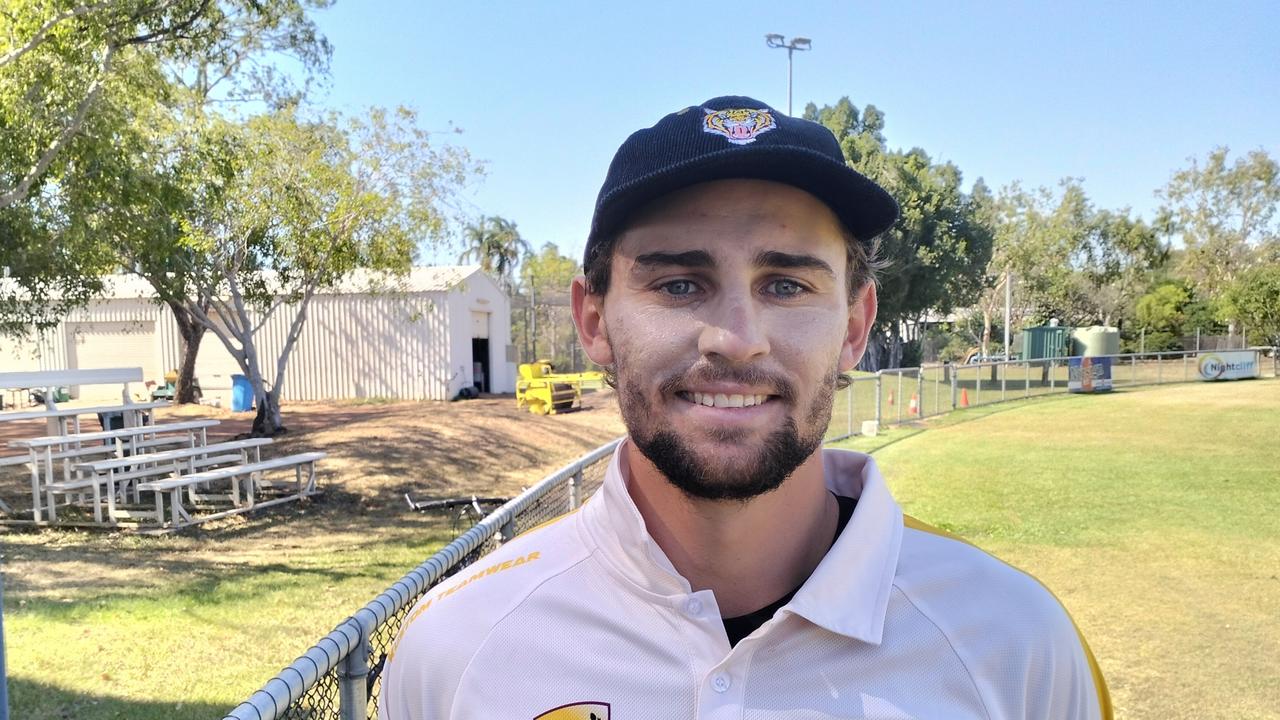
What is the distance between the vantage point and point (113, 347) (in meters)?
29.6

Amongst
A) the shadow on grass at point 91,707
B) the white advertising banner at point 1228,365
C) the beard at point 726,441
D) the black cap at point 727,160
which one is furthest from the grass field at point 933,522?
the white advertising banner at point 1228,365

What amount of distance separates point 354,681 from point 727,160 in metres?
1.64

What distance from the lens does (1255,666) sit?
5.44 meters

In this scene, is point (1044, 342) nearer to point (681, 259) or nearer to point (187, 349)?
point (187, 349)

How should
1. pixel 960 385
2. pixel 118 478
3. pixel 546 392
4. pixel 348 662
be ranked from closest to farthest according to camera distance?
pixel 348 662
pixel 118 478
pixel 546 392
pixel 960 385

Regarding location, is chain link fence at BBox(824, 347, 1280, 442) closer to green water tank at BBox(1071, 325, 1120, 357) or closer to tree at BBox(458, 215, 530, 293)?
green water tank at BBox(1071, 325, 1120, 357)

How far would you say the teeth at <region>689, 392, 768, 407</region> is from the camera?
1.41 meters

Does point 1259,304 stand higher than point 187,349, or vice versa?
point 1259,304

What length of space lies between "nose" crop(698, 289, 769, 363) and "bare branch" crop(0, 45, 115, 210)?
9.53m

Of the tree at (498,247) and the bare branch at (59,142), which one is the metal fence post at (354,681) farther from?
the tree at (498,247)

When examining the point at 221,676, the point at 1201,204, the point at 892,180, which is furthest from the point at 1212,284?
the point at 221,676

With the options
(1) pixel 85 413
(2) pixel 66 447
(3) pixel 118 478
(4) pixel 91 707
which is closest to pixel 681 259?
(4) pixel 91 707

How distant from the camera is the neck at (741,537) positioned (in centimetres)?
152

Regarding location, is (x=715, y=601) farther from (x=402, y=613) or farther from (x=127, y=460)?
(x=127, y=460)
